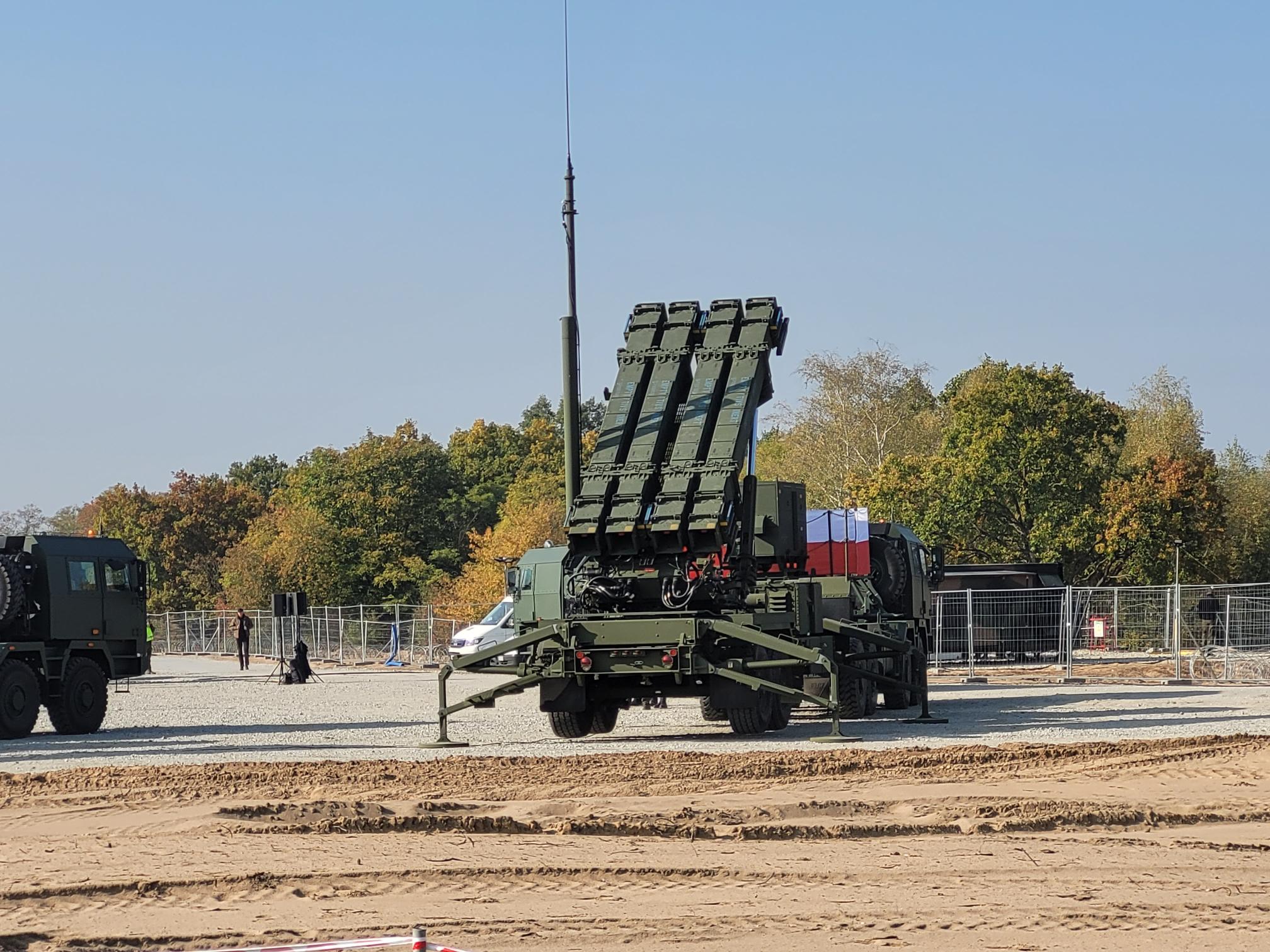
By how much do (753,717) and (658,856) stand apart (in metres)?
8.79

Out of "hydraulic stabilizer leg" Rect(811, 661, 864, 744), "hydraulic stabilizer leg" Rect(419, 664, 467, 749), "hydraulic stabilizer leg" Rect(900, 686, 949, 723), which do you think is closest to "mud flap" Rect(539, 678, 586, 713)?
"hydraulic stabilizer leg" Rect(419, 664, 467, 749)

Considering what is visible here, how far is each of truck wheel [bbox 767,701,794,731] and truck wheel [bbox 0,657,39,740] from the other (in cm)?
942

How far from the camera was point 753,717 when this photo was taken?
1906cm

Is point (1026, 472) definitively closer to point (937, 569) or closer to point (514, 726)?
point (937, 569)

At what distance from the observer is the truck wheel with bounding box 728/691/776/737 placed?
1900 cm

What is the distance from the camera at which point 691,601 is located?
18219 millimetres

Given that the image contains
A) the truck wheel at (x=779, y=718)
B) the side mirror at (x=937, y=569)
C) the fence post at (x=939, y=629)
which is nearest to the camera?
the truck wheel at (x=779, y=718)

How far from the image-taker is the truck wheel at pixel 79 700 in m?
22.5

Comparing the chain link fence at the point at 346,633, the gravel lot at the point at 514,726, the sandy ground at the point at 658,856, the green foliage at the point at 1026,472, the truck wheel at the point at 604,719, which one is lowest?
the chain link fence at the point at 346,633

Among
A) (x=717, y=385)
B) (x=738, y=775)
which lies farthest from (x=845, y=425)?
(x=738, y=775)

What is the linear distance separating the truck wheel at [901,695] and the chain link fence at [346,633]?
2064 centimetres

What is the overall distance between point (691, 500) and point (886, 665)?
5874 millimetres

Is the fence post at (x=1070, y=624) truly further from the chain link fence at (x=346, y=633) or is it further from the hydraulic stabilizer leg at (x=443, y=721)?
the hydraulic stabilizer leg at (x=443, y=721)

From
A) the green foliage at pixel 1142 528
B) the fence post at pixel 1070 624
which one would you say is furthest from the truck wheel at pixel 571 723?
the green foliage at pixel 1142 528
